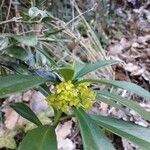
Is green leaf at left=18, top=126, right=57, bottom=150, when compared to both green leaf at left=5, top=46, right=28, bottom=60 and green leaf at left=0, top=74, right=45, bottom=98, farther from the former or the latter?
green leaf at left=5, top=46, right=28, bottom=60

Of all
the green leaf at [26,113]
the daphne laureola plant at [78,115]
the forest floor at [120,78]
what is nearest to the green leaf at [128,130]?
the daphne laureola plant at [78,115]

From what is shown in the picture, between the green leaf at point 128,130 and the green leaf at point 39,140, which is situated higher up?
the green leaf at point 39,140

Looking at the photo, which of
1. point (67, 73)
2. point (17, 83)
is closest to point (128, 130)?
point (67, 73)

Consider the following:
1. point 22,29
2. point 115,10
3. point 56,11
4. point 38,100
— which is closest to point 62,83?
point 38,100

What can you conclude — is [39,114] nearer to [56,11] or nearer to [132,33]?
[56,11]

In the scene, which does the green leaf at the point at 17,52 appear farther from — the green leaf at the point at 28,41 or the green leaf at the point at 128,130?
the green leaf at the point at 128,130

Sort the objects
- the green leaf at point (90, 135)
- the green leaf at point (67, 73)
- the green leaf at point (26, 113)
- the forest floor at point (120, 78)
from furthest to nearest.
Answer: the forest floor at point (120, 78), the green leaf at point (26, 113), the green leaf at point (67, 73), the green leaf at point (90, 135)
